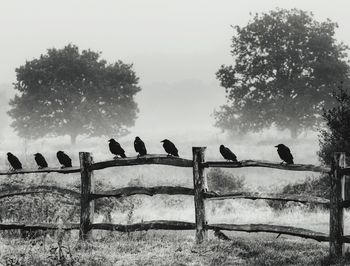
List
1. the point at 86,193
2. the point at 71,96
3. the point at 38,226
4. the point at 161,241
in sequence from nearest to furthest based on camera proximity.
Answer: the point at 161,241 < the point at 86,193 < the point at 38,226 < the point at 71,96

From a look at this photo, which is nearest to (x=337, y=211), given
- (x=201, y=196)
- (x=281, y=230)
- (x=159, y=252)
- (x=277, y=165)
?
(x=281, y=230)

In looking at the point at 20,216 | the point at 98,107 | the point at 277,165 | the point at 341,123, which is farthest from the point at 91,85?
the point at 277,165

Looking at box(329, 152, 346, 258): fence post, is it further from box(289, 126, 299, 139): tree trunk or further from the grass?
box(289, 126, 299, 139): tree trunk

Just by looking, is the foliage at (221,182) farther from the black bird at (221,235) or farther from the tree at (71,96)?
the tree at (71,96)

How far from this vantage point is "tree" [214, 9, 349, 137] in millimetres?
42750

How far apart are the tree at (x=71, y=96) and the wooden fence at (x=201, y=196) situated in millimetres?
41916

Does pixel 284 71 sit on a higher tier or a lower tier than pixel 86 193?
higher

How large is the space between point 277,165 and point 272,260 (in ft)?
4.82

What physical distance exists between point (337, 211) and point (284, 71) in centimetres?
3678

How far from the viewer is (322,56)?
43781mm

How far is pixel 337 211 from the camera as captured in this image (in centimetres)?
783

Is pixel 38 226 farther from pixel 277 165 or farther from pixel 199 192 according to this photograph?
pixel 277 165

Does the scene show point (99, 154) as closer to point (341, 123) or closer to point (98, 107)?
point (98, 107)

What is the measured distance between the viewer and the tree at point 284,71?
42.8 m
